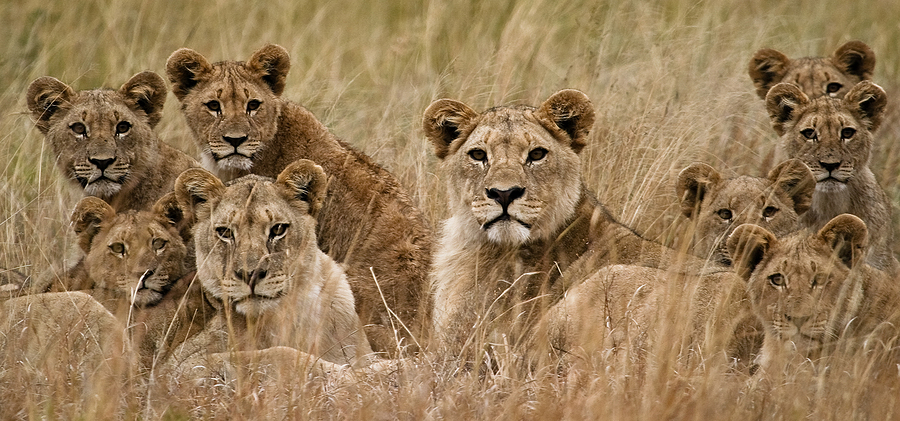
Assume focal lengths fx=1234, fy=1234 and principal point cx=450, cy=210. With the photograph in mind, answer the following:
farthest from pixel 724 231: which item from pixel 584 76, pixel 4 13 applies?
pixel 4 13

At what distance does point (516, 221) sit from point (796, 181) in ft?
6.22

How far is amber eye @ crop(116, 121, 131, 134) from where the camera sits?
737cm

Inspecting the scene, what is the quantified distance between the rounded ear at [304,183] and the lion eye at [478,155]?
78 cm

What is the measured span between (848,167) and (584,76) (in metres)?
3.11

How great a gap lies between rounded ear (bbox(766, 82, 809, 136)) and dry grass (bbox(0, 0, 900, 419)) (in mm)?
738

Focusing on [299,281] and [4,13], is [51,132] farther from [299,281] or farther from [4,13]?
[4,13]

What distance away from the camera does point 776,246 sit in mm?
5797

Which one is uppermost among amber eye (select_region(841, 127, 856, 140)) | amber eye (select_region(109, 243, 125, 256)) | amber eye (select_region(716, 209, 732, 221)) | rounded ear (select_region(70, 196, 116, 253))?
amber eye (select_region(841, 127, 856, 140))

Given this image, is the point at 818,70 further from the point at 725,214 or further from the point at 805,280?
the point at 805,280

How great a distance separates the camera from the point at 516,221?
6.20 meters

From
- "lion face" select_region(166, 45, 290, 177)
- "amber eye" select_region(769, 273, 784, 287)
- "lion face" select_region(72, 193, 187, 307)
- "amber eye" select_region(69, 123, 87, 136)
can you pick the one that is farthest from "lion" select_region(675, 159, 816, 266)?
"amber eye" select_region(69, 123, 87, 136)

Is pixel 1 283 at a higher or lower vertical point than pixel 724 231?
lower

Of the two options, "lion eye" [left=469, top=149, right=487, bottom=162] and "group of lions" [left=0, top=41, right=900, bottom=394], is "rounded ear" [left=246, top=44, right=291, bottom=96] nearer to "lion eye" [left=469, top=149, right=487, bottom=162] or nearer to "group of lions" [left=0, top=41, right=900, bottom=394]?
"group of lions" [left=0, top=41, right=900, bottom=394]

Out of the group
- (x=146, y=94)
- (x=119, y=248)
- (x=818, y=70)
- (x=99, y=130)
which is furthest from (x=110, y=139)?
(x=818, y=70)
